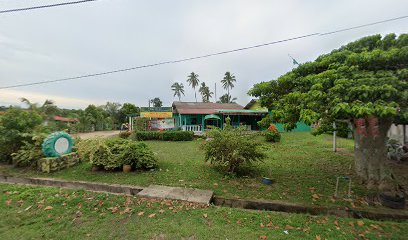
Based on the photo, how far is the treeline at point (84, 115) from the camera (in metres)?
8.60

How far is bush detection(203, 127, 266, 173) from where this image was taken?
5.83 metres

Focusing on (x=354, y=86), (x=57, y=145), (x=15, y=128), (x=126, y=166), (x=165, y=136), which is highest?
(x=354, y=86)

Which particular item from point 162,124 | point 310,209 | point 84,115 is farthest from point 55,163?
point 84,115

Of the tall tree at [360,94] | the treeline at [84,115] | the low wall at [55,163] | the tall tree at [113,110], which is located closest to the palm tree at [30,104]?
the treeline at [84,115]

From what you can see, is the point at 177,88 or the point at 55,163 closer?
the point at 55,163

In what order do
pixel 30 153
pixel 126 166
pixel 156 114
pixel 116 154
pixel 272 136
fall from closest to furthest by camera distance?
pixel 126 166 < pixel 116 154 < pixel 30 153 < pixel 272 136 < pixel 156 114

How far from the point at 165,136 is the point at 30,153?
375 inches

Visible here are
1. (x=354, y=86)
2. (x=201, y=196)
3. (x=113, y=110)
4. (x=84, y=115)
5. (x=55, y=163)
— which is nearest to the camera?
(x=354, y=86)

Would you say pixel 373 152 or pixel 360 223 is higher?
pixel 373 152

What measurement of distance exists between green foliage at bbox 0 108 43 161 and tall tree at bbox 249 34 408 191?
27.8 feet

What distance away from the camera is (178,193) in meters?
4.59

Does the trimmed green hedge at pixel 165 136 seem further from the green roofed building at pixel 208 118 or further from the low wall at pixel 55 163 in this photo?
the low wall at pixel 55 163

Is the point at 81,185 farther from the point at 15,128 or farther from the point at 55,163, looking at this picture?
the point at 15,128

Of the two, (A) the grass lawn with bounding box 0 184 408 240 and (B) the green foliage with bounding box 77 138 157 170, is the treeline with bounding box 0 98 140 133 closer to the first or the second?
(B) the green foliage with bounding box 77 138 157 170
